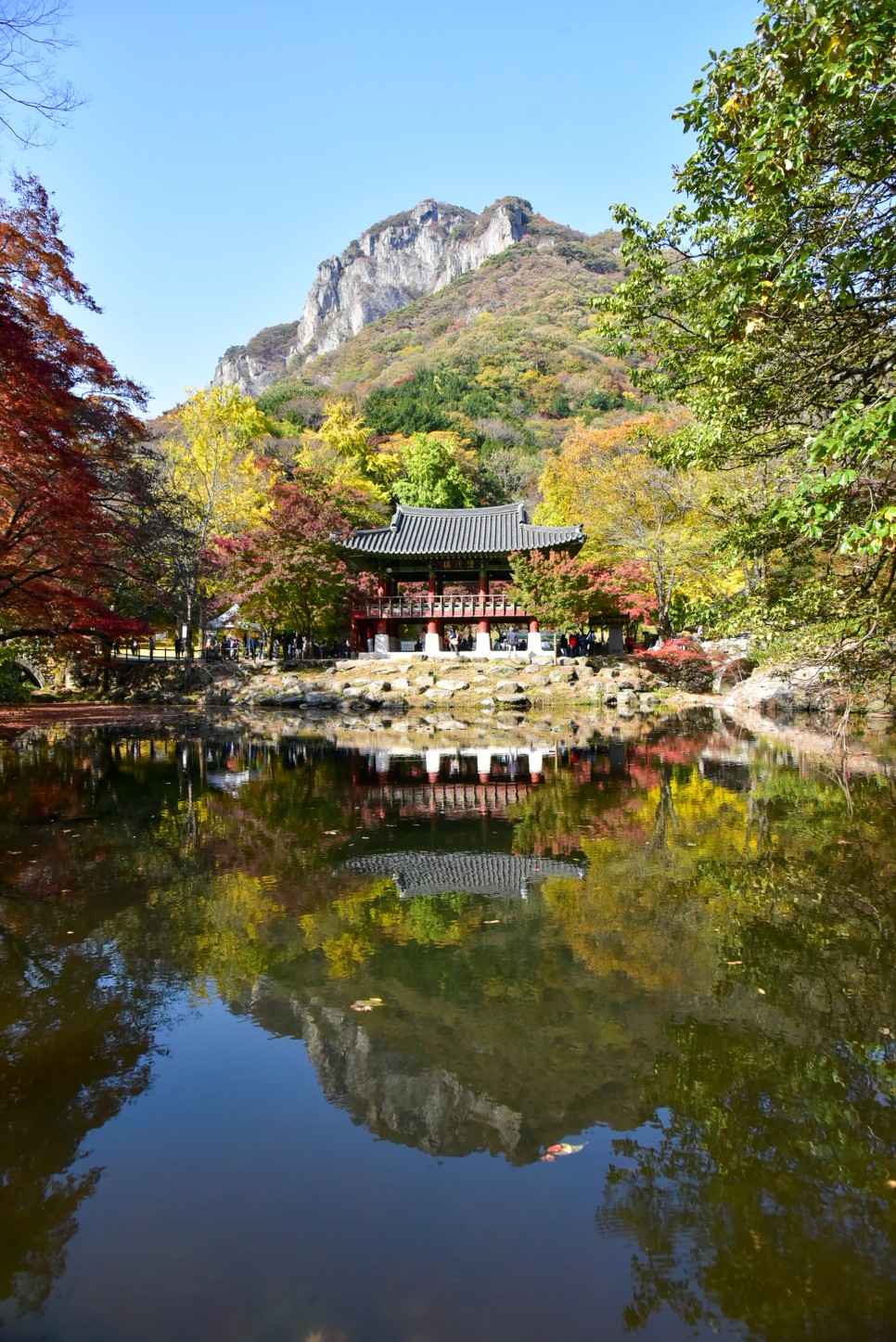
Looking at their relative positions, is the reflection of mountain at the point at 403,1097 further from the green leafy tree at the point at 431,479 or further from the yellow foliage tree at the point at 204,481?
the green leafy tree at the point at 431,479

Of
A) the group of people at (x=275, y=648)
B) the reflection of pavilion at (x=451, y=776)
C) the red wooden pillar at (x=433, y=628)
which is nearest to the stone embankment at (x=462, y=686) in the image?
the red wooden pillar at (x=433, y=628)

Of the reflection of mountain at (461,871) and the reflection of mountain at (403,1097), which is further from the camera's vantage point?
the reflection of mountain at (461,871)

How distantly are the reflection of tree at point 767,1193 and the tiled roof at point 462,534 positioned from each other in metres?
27.0

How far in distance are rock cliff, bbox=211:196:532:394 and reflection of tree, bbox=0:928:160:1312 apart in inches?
4724

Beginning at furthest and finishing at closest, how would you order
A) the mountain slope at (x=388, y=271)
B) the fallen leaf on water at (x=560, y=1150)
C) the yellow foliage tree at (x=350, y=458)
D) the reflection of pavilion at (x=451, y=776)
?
1. the mountain slope at (x=388, y=271)
2. the yellow foliage tree at (x=350, y=458)
3. the reflection of pavilion at (x=451, y=776)
4. the fallen leaf on water at (x=560, y=1150)

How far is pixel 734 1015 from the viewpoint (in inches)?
168

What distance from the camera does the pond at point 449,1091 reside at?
2479 mm

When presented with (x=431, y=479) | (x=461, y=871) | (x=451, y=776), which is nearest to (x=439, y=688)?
(x=451, y=776)

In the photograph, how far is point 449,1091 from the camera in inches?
143

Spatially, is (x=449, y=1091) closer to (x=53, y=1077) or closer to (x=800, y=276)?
(x=53, y=1077)

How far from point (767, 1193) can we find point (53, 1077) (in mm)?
3317

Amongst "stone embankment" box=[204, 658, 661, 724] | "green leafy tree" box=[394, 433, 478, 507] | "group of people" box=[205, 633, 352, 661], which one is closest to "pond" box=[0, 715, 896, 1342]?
"stone embankment" box=[204, 658, 661, 724]

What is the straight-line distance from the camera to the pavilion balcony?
31.4 m

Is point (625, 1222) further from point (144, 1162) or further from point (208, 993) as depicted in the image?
point (208, 993)
